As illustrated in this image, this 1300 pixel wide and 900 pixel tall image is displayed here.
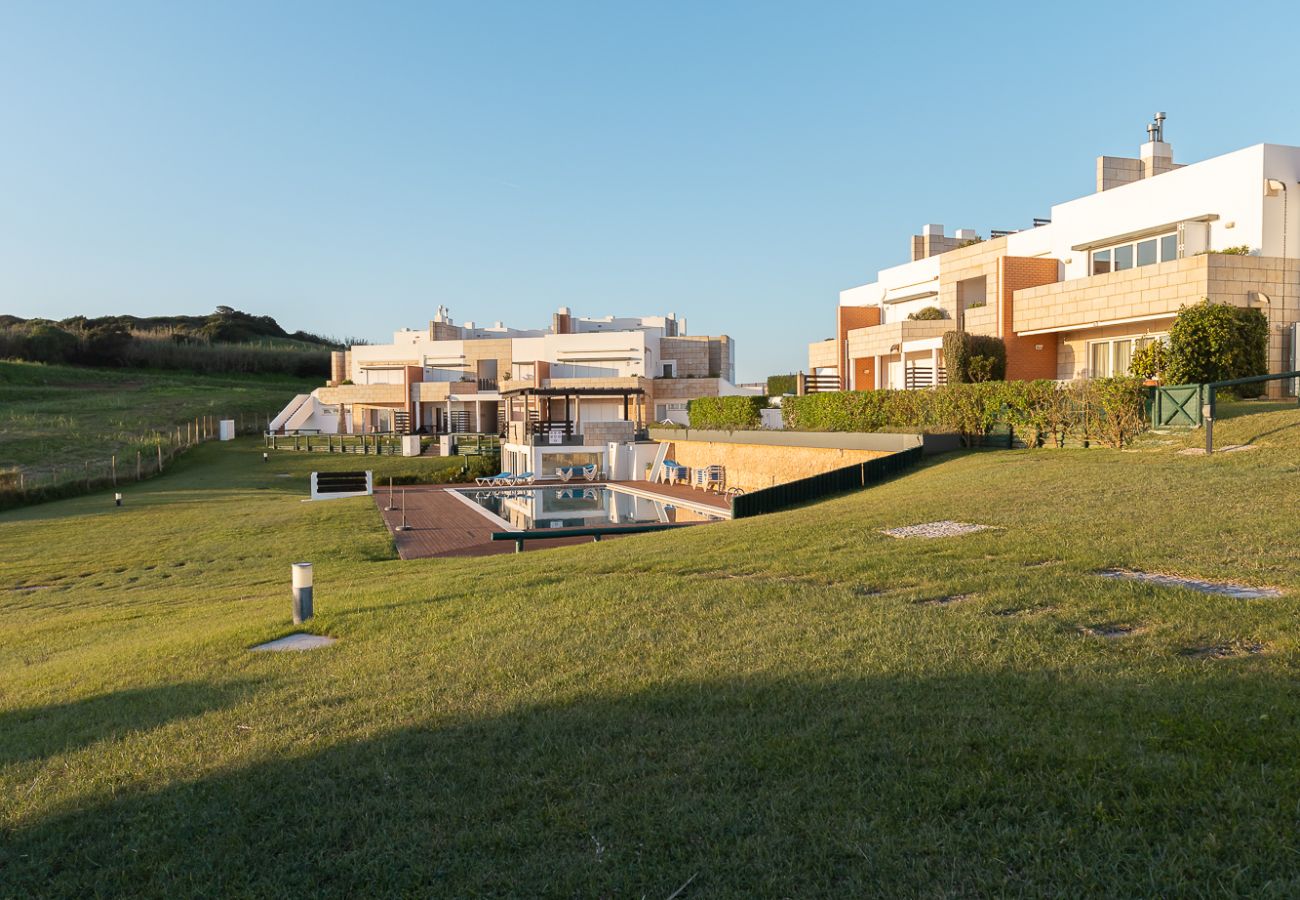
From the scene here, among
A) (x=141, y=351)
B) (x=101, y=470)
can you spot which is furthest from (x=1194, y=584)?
(x=141, y=351)

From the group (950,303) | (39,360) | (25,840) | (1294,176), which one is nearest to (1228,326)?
(1294,176)

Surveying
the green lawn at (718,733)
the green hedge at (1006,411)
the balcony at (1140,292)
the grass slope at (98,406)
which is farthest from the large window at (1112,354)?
the grass slope at (98,406)

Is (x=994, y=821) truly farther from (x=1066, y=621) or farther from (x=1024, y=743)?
(x=1066, y=621)

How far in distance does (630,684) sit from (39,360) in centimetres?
10178

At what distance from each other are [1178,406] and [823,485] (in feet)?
20.1

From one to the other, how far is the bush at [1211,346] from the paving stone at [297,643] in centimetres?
1675

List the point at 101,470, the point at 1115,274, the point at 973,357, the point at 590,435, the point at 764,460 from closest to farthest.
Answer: the point at 1115,274
the point at 973,357
the point at 764,460
the point at 101,470
the point at 590,435

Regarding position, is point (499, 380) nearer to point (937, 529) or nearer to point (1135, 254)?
point (1135, 254)

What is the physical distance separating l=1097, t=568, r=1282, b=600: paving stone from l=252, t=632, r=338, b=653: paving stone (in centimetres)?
625

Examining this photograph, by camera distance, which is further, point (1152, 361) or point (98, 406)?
point (98, 406)

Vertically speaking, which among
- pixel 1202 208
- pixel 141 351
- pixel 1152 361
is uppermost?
pixel 141 351

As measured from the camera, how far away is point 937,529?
9.80 metres

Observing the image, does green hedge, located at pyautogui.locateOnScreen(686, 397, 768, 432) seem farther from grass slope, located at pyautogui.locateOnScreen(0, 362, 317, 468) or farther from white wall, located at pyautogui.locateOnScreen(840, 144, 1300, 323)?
grass slope, located at pyautogui.locateOnScreen(0, 362, 317, 468)

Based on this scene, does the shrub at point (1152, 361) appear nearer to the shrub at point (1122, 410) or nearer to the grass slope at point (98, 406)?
the shrub at point (1122, 410)
